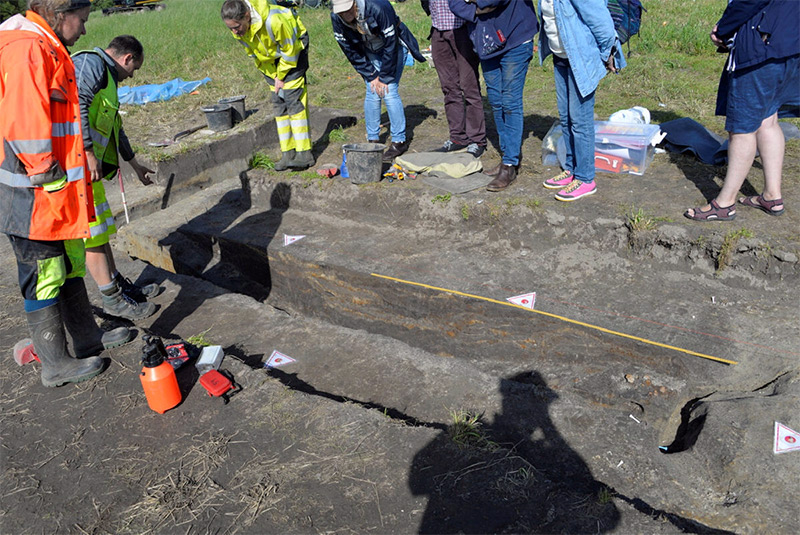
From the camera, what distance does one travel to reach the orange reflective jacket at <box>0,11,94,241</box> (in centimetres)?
262

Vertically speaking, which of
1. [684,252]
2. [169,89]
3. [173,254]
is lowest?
[173,254]

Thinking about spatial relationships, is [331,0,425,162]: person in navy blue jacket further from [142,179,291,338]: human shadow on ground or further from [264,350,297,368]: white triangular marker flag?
[264,350,297,368]: white triangular marker flag

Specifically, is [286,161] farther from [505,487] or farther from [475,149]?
[505,487]

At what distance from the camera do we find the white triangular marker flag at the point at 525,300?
387cm

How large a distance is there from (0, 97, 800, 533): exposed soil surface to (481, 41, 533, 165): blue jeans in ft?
1.20

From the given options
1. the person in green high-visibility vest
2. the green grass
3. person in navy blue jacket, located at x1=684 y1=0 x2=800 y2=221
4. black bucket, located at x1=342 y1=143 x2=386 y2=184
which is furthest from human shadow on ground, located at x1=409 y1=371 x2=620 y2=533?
the green grass

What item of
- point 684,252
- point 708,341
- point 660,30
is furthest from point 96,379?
point 660,30

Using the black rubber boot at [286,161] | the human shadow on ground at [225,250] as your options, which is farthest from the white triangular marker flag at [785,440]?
the black rubber boot at [286,161]

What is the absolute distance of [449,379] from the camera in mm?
3258

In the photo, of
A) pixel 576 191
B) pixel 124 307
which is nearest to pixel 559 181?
pixel 576 191

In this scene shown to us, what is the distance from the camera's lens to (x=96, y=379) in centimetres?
320

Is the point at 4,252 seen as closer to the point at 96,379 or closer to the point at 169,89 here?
the point at 96,379

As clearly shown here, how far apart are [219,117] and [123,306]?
3.86 m

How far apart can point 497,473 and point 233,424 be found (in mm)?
1311
